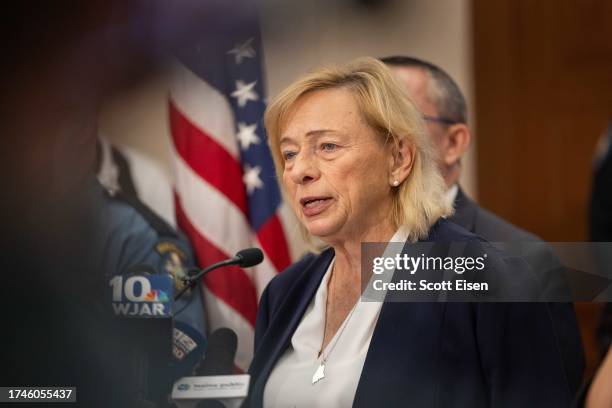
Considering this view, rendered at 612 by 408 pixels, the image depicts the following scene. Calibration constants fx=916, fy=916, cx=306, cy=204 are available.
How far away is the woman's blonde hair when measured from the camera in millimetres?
2066

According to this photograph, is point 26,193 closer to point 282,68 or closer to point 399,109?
point 282,68

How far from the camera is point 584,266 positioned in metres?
2.08

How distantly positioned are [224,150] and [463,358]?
3.39 ft

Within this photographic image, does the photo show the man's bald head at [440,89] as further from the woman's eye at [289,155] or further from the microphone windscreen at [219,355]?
the microphone windscreen at [219,355]

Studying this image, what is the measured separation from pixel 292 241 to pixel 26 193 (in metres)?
0.72

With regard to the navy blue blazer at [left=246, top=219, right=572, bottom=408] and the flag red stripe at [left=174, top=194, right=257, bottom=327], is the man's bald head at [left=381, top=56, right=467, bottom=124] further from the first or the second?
the navy blue blazer at [left=246, top=219, right=572, bottom=408]

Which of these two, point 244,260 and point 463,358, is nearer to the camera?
point 463,358

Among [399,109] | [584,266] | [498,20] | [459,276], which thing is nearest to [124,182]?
[399,109]

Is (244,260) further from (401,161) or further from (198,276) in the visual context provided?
(401,161)

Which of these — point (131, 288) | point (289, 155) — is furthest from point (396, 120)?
point (131, 288)

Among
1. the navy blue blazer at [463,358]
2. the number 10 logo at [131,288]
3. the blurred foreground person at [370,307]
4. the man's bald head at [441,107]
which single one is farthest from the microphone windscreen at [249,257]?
the man's bald head at [441,107]

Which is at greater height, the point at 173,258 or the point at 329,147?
the point at 329,147

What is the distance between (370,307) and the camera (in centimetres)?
204

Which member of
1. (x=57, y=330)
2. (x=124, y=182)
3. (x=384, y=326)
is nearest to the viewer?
(x=384, y=326)
